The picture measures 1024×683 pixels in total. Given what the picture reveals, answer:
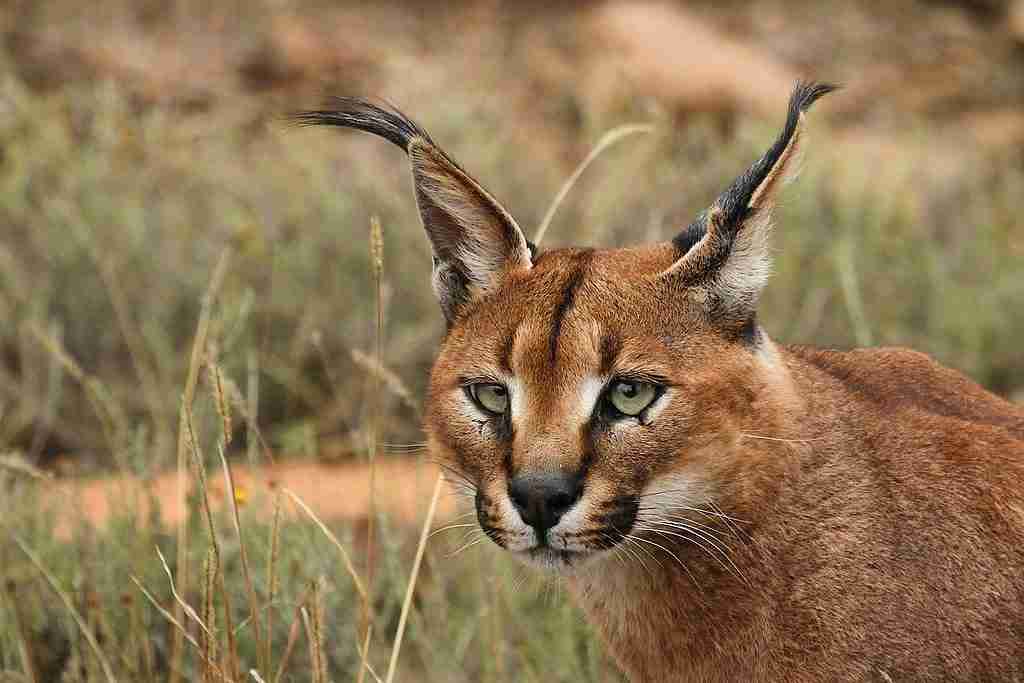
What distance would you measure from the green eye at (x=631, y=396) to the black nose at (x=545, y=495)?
0.69 ft

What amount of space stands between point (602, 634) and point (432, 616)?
1.24 metres

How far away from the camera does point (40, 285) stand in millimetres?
6883

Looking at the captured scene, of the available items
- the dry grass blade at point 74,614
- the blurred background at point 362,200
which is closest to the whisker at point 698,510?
the blurred background at point 362,200

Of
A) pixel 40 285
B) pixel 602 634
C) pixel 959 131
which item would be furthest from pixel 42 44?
pixel 602 634

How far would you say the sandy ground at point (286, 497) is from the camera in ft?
14.0

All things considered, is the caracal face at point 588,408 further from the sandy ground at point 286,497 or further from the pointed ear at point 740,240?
the sandy ground at point 286,497

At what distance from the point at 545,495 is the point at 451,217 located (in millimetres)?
831

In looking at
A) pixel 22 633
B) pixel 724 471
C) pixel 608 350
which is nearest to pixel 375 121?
pixel 608 350

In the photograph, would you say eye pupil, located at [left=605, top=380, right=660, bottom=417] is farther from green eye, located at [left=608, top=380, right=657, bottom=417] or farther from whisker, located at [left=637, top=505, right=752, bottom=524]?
whisker, located at [left=637, top=505, right=752, bottom=524]

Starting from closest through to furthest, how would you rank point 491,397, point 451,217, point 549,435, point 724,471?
point 549,435 < point 724,471 < point 491,397 < point 451,217

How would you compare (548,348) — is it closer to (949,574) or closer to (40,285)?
(949,574)

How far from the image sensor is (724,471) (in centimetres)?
300

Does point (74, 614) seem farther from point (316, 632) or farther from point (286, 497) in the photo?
point (316, 632)

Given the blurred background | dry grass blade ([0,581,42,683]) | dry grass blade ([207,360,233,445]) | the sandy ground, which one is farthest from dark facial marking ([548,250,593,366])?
dry grass blade ([0,581,42,683])
